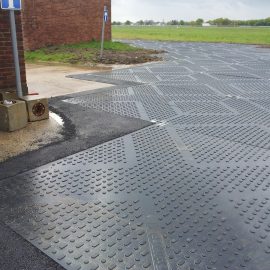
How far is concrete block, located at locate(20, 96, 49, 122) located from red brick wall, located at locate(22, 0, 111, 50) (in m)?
13.3

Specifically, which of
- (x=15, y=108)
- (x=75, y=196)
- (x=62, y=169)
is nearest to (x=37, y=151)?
(x=62, y=169)

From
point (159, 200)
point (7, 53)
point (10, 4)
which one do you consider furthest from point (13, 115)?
point (159, 200)

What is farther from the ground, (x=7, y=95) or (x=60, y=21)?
(x=60, y=21)

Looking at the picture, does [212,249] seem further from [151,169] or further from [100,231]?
[151,169]

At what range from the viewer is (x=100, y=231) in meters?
2.72

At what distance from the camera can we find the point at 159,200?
10.5 ft

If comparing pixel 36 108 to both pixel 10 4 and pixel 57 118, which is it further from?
pixel 10 4

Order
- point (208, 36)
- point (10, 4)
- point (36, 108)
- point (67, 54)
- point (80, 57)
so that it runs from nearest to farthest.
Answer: point (10, 4)
point (36, 108)
point (80, 57)
point (67, 54)
point (208, 36)

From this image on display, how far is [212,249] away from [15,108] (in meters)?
3.63

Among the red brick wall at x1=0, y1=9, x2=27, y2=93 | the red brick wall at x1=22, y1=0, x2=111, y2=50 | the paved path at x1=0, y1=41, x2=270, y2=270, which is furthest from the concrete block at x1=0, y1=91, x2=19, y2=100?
the red brick wall at x1=22, y1=0, x2=111, y2=50

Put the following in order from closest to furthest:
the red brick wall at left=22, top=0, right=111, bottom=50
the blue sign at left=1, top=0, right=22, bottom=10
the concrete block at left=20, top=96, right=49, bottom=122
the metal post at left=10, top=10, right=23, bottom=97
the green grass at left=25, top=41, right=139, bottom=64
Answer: the blue sign at left=1, top=0, right=22, bottom=10 → the metal post at left=10, top=10, right=23, bottom=97 → the concrete block at left=20, top=96, right=49, bottom=122 → the green grass at left=25, top=41, right=139, bottom=64 → the red brick wall at left=22, top=0, right=111, bottom=50

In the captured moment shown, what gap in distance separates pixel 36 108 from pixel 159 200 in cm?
310

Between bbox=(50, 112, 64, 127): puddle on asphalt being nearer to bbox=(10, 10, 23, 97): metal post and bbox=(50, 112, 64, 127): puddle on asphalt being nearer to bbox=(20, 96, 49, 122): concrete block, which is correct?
bbox=(20, 96, 49, 122): concrete block

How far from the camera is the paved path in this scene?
248 cm
